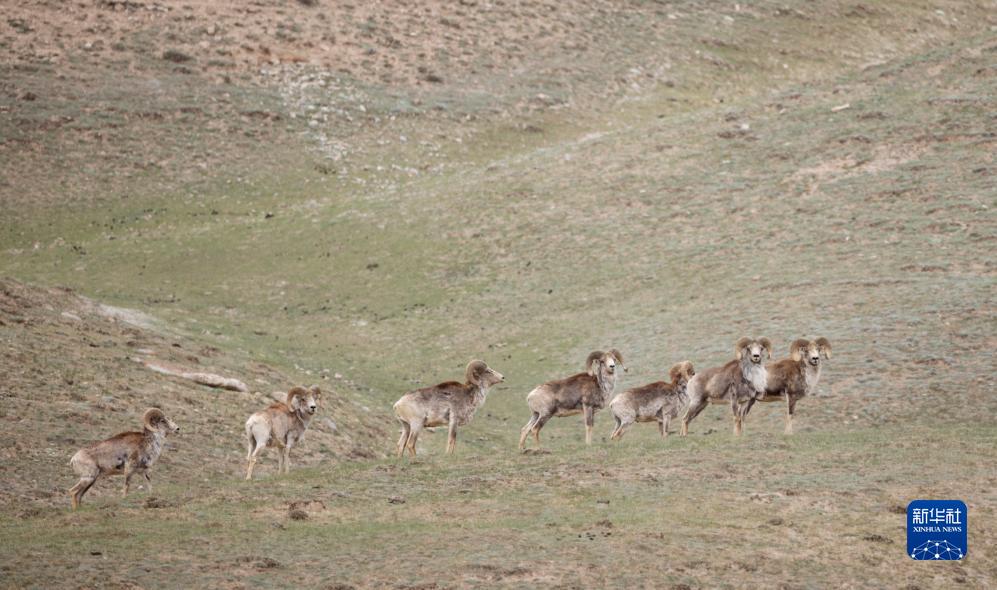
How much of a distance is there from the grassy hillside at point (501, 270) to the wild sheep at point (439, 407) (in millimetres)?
1179

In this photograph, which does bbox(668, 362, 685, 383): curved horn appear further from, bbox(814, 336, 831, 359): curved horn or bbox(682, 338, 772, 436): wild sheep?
bbox(814, 336, 831, 359): curved horn

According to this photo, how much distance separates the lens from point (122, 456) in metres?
20.3

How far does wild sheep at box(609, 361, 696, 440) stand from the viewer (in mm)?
24672

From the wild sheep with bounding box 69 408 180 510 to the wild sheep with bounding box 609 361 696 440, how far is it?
8.88 m

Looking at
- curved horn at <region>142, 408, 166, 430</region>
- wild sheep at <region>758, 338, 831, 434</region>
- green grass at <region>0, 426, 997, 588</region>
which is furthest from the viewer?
wild sheep at <region>758, 338, 831, 434</region>

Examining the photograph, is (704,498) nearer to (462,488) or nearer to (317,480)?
(462,488)

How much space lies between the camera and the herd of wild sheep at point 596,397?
2312 cm

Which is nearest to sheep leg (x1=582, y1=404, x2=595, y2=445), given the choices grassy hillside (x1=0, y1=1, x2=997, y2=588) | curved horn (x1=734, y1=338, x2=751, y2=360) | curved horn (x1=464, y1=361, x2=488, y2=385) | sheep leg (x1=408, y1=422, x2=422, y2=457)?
grassy hillside (x1=0, y1=1, x2=997, y2=588)

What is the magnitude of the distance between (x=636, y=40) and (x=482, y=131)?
17305mm

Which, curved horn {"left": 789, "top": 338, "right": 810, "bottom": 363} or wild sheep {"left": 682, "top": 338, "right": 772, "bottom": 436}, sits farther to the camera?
curved horn {"left": 789, "top": 338, "right": 810, "bottom": 363}

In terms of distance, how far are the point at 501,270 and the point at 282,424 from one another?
2315cm

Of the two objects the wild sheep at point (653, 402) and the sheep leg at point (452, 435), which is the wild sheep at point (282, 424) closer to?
the sheep leg at point (452, 435)

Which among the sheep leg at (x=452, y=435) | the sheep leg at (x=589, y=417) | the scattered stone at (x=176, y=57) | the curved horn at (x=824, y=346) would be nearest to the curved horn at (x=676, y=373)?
the sheep leg at (x=589, y=417)

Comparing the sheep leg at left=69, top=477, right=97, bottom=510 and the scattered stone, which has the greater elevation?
the scattered stone
